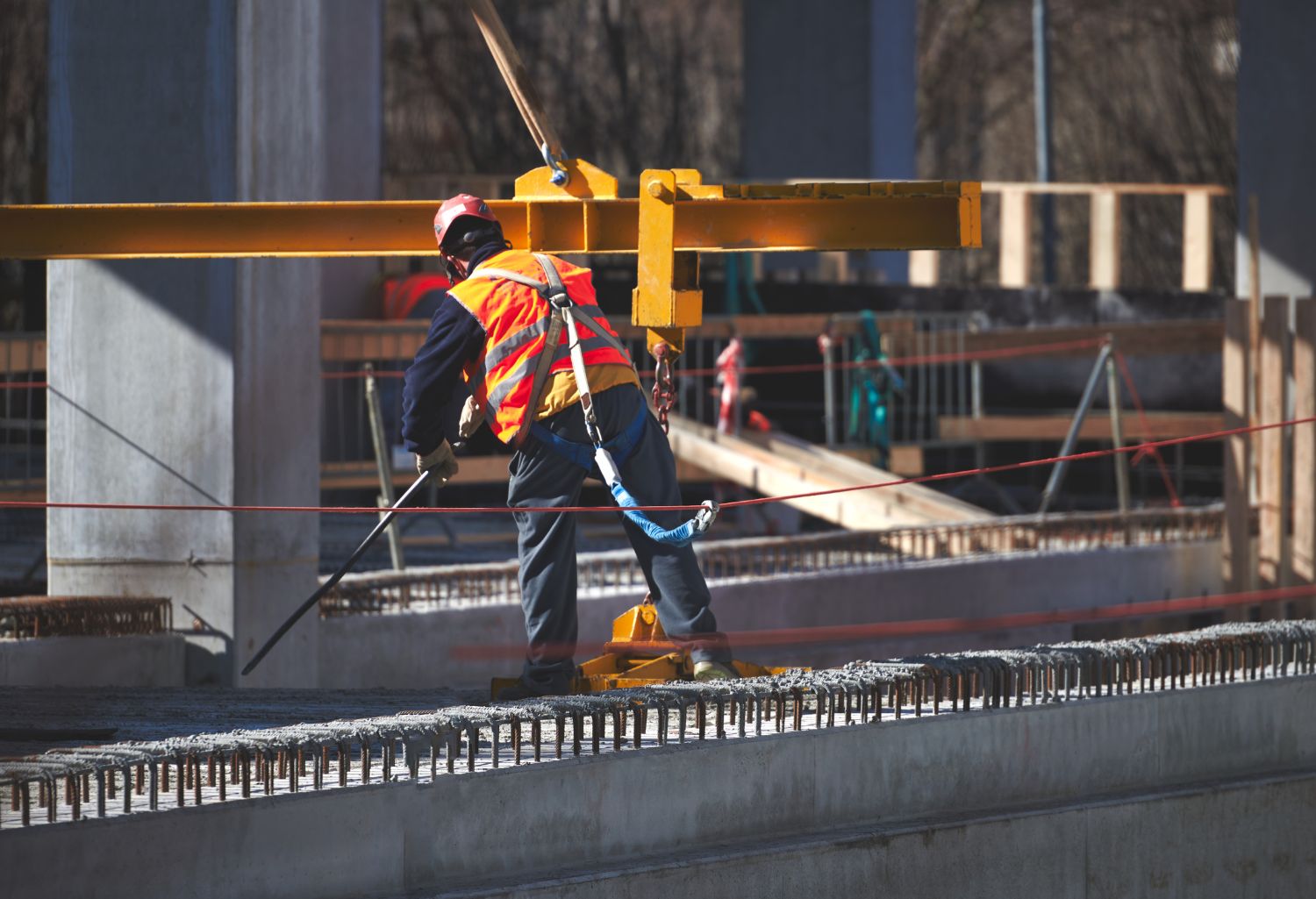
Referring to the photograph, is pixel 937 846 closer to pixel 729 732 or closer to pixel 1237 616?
pixel 729 732

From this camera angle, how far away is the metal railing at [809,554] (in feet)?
33.5

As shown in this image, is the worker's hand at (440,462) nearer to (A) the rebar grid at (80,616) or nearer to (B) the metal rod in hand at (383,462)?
(A) the rebar grid at (80,616)

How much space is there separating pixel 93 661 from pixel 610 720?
2574mm

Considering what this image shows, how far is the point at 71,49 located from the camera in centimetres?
900

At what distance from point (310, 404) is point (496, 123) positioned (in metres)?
26.3

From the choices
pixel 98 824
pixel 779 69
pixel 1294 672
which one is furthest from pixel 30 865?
pixel 779 69

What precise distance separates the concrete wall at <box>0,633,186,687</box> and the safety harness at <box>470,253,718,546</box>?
2516 millimetres

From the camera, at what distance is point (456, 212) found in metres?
7.26

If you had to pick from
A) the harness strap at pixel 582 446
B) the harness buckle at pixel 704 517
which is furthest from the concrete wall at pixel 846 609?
the harness buckle at pixel 704 517

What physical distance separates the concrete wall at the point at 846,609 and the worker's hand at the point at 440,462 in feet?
7.89

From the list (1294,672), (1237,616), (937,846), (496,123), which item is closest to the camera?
(937,846)

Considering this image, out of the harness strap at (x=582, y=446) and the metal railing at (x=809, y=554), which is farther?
the metal railing at (x=809, y=554)

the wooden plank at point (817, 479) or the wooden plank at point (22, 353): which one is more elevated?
the wooden plank at point (22, 353)

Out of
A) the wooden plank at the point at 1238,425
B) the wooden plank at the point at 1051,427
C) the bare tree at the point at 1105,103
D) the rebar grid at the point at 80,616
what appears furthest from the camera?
the bare tree at the point at 1105,103
